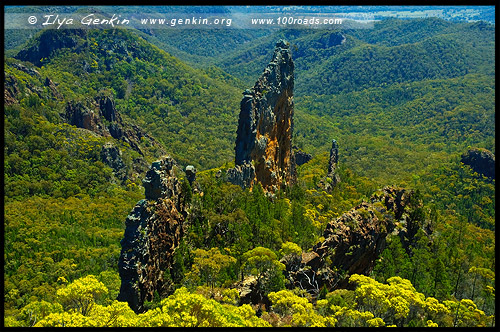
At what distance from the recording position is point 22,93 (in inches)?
4656

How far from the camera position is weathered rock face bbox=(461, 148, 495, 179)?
352 ft

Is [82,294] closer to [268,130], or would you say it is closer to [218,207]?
[218,207]

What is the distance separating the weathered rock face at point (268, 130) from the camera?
60219mm

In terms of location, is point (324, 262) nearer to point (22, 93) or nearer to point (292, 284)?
point (292, 284)

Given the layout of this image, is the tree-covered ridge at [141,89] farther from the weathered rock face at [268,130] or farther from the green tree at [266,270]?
the green tree at [266,270]

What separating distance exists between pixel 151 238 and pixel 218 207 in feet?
46.5

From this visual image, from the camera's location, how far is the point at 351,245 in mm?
41125

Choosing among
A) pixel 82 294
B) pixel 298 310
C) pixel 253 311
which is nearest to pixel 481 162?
pixel 298 310

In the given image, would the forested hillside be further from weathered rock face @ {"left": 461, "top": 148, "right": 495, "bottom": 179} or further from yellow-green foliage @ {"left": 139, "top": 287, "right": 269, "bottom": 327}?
weathered rock face @ {"left": 461, "top": 148, "right": 495, "bottom": 179}

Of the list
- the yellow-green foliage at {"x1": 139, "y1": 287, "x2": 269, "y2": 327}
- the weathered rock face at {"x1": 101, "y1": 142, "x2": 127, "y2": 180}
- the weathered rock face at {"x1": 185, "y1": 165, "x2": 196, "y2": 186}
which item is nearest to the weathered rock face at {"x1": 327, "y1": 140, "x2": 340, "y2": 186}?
the weathered rock face at {"x1": 185, "y1": 165, "x2": 196, "y2": 186}

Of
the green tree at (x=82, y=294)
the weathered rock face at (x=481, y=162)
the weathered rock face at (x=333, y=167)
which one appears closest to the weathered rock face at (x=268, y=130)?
the weathered rock face at (x=333, y=167)

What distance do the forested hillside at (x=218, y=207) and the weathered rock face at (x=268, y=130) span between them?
10.3 feet

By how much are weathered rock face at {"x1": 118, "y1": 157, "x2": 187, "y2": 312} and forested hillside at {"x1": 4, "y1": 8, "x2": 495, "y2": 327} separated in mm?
979

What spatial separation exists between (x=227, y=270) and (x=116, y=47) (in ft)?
569
